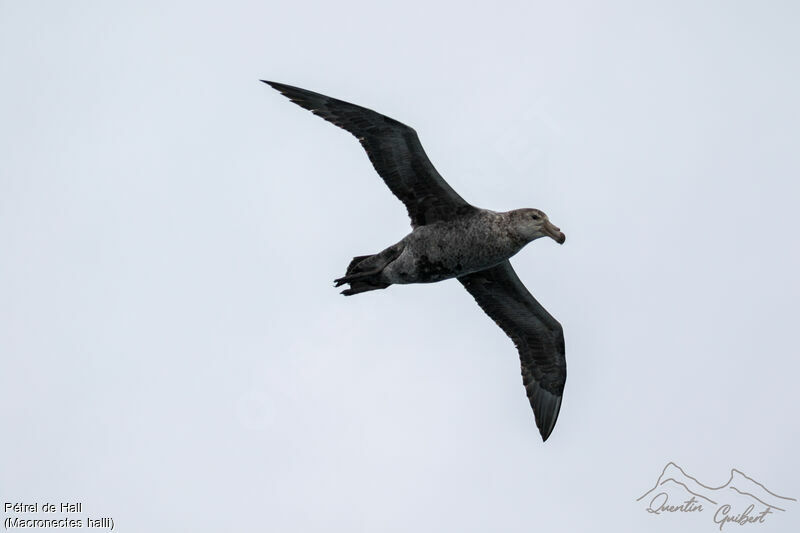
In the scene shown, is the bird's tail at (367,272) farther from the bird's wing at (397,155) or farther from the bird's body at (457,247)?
the bird's wing at (397,155)

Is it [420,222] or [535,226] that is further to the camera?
[420,222]

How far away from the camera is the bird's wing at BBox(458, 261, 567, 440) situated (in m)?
18.8

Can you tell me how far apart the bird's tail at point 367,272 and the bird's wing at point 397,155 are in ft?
2.13

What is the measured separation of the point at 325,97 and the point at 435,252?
282 cm

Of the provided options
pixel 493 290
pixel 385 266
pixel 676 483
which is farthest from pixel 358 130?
pixel 676 483

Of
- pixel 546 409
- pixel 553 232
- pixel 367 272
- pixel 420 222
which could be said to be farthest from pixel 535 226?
pixel 546 409

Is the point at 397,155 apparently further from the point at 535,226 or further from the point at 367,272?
the point at 535,226

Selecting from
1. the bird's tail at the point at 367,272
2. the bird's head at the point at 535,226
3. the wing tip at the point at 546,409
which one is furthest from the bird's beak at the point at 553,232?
the wing tip at the point at 546,409

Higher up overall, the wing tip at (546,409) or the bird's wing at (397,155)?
the bird's wing at (397,155)

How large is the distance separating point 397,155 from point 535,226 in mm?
2317

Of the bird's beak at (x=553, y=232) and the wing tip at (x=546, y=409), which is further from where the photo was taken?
the wing tip at (x=546, y=409)

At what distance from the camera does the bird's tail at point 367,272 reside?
17.6 meters

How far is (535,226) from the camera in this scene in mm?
16875

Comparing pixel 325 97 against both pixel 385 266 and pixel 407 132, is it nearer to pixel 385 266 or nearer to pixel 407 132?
pixel 407 132
